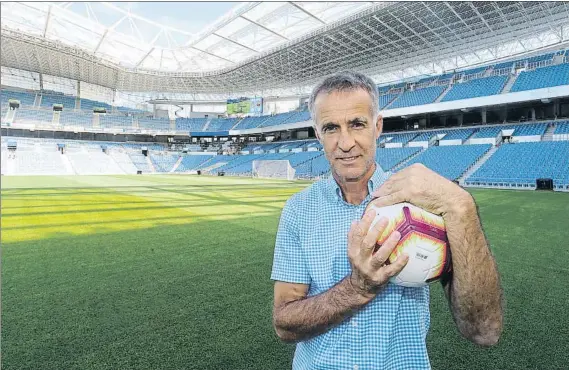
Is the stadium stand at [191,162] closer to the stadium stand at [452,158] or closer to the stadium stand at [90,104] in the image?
the stadium stand at [90,104]

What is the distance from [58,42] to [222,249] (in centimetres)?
4363

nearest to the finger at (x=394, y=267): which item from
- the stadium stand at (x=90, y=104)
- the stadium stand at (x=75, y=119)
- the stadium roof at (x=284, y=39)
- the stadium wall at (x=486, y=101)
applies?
the stadium wall at (x=486, y=101)

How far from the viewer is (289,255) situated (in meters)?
1.85

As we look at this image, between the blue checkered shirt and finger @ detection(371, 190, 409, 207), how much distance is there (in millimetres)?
251

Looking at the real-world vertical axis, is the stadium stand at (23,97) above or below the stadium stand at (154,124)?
above

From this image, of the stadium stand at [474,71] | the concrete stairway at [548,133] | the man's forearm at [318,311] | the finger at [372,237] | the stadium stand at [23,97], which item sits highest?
the stadium stand at [23,97]

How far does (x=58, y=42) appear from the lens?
3969 centimetres

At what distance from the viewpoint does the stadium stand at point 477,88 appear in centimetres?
3531

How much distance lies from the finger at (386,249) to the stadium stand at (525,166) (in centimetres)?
2789

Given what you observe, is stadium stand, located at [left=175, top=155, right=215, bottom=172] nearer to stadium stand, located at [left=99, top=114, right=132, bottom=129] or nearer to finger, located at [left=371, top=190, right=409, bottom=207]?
stadium stand, located at [left=99, top=114, right=132, bottom=129]

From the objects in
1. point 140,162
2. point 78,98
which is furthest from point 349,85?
point 78,98

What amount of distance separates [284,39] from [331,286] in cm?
3865

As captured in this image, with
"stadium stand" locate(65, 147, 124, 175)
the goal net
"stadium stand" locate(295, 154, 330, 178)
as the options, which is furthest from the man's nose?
"stadium stand" locate(65, 147, 124, 175)

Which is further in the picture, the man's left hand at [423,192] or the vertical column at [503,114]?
the vertical column at [503,114]
